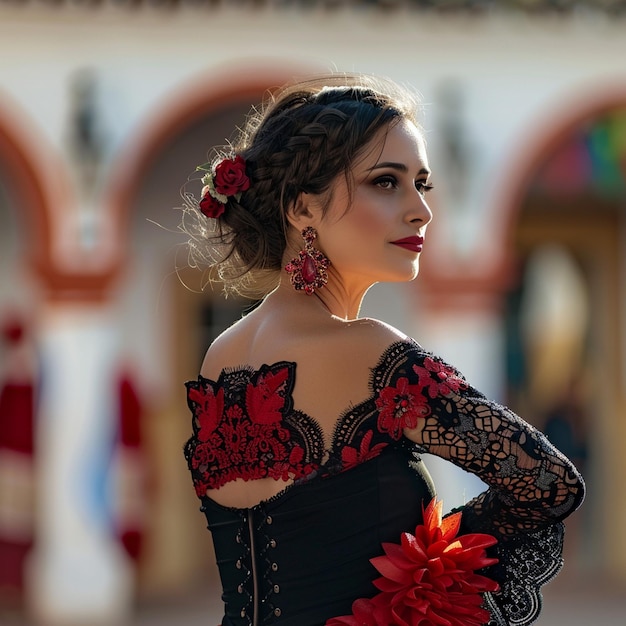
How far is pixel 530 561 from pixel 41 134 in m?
7.76

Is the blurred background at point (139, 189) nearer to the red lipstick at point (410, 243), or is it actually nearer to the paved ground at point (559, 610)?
the paved ground at point (559, 610)

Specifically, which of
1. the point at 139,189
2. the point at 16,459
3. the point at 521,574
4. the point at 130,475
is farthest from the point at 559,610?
the point at 521,574

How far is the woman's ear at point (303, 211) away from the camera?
2229mm

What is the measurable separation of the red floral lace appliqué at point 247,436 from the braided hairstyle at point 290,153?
243mm

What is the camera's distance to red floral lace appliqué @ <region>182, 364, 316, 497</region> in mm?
2115

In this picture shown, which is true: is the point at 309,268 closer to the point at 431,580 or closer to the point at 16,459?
the point at 431,580

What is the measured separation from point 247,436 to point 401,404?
25 centimetres

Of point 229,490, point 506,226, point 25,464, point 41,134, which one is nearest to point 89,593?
point 25,464

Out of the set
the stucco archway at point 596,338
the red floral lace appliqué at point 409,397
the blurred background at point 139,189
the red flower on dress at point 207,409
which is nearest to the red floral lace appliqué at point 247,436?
the red flower on dress at point 207,409

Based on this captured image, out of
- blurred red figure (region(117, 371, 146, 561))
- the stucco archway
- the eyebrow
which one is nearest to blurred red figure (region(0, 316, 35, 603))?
blurred red figure (region(117, 371, 146, 561))

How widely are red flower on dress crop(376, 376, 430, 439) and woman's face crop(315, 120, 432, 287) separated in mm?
219

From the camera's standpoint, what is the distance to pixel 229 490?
2.21m

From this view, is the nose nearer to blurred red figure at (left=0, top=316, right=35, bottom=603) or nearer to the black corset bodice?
the black corset bodice

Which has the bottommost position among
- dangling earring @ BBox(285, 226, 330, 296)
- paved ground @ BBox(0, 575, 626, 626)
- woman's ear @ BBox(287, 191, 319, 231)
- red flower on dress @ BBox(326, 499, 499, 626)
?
red flower on dress @ BBox(326, 499, 499, 626)
